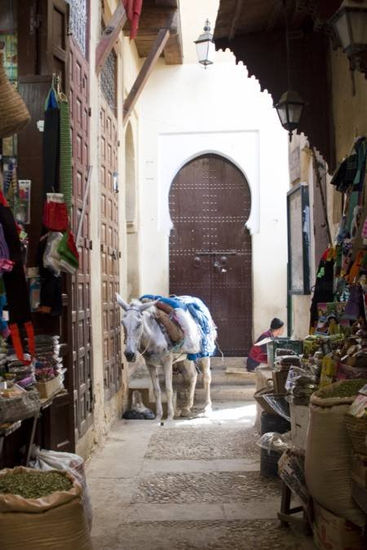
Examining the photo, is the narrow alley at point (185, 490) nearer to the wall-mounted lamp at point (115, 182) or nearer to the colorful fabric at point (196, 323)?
the colorful fabric at point (196, 323)

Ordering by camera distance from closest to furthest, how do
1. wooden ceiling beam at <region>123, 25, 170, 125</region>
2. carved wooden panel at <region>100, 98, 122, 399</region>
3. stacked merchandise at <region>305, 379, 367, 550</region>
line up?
stacked merchandise at <region>305, 379, 367, 550</region>
carved wooden panel at <region>100, 98, 122, 399</region>
wooden ceiling beam at <region>123, 25, 170, 125</region>

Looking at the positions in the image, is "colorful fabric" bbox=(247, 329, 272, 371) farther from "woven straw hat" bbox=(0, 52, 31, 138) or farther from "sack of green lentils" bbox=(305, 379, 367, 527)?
"woven straw hat" bbox=(0, 52, 31, 138)

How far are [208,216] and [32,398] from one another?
9.06 metres

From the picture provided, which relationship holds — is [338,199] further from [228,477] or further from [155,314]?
[155,314]

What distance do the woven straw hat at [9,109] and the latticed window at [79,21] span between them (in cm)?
357

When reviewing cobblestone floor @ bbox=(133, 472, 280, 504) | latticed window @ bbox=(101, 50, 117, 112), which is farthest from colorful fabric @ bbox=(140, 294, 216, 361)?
cobblestone floor @ bbox=(133, 472, 280, 504)

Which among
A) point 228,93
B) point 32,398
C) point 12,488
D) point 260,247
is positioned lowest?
point 12,488

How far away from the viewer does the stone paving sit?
468 cm

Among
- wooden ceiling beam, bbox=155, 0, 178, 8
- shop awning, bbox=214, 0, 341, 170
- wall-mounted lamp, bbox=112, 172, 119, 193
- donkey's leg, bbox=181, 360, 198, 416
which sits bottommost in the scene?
donkey's leg, bbox=181, 360, 198, 416

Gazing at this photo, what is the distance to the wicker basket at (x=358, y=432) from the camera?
3412 millimetres

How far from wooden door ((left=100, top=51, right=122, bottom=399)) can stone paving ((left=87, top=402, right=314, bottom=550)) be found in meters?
0.84

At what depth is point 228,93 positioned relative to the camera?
12.9m

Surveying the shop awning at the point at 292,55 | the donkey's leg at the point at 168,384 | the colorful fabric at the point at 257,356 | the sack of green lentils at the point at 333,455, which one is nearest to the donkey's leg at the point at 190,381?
the donkey's leg at the point at 168,384

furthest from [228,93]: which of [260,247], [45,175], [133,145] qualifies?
[45,175]
